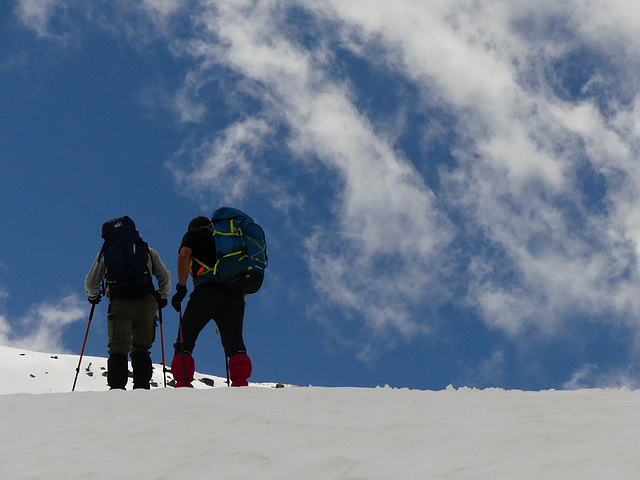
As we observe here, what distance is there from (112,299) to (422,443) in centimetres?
564

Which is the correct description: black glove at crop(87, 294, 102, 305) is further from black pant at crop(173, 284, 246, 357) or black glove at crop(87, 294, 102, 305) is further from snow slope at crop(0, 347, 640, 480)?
snow slope at crop(0, 347, 640, 480)

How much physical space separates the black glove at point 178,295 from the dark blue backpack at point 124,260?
0.44 metres

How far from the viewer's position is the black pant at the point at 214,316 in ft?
30.1

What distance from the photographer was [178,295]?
31.1ft

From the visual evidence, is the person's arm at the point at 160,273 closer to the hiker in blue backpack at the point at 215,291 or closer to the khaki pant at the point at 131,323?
the khaki pant at the point at 131,323

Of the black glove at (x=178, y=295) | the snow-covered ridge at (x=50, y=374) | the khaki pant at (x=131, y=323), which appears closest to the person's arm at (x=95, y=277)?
the khaki pant at (x=131, y=323)

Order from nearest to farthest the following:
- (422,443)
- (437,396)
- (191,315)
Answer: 1. (422,443)
2. (437,396)
3. (191,315)

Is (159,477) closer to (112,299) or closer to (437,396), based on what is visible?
(437,396)

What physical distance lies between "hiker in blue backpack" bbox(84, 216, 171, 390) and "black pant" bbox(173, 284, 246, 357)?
23.1 inches

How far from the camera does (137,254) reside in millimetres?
9266

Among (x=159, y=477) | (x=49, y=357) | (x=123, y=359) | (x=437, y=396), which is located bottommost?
(x=159, y=477)

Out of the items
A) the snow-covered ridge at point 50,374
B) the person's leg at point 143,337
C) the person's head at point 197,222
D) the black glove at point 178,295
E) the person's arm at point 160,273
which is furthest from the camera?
the snow-covered ridge at point 50,374

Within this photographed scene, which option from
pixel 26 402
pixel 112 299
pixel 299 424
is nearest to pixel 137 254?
pixel 112 299

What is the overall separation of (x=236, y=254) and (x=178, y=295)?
1.03 m
